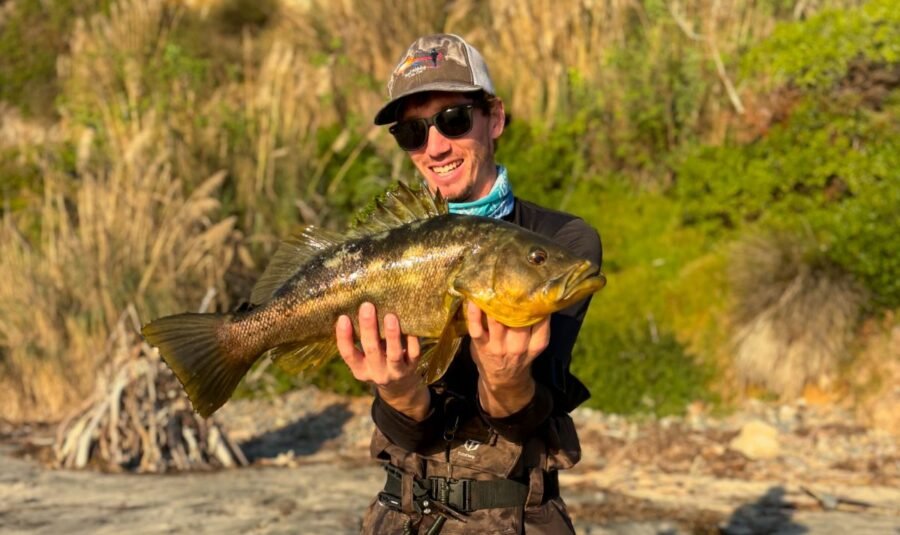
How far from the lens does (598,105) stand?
12.6m

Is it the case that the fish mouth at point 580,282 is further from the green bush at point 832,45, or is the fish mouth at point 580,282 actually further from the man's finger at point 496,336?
the green bush at point 832,45

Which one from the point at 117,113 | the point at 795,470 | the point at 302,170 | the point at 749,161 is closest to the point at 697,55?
the point at 749,161

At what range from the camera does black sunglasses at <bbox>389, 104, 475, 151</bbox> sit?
3.17 meters

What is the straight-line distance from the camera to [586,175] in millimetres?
12258

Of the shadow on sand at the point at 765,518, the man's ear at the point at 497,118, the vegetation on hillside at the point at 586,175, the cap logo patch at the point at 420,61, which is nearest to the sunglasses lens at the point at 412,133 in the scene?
the cap logo patch at the point at 420,61

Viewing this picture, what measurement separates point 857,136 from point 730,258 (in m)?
2.16

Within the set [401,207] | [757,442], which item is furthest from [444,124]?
[757,442]

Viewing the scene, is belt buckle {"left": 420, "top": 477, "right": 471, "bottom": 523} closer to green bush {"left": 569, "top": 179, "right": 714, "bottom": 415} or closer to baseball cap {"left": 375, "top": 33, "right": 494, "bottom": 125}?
baseball cap {"left": 375, "top": 33, "right": 494, "bottom": 125}

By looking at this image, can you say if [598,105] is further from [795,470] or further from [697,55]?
[795,470]

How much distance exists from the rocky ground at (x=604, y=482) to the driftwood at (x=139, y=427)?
196 mm

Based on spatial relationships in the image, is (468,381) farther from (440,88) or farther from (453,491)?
(440,88)

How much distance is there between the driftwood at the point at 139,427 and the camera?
748 cm

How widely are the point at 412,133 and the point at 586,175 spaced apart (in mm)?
9245

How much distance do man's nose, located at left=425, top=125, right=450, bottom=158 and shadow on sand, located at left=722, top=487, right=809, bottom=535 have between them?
4175mm
